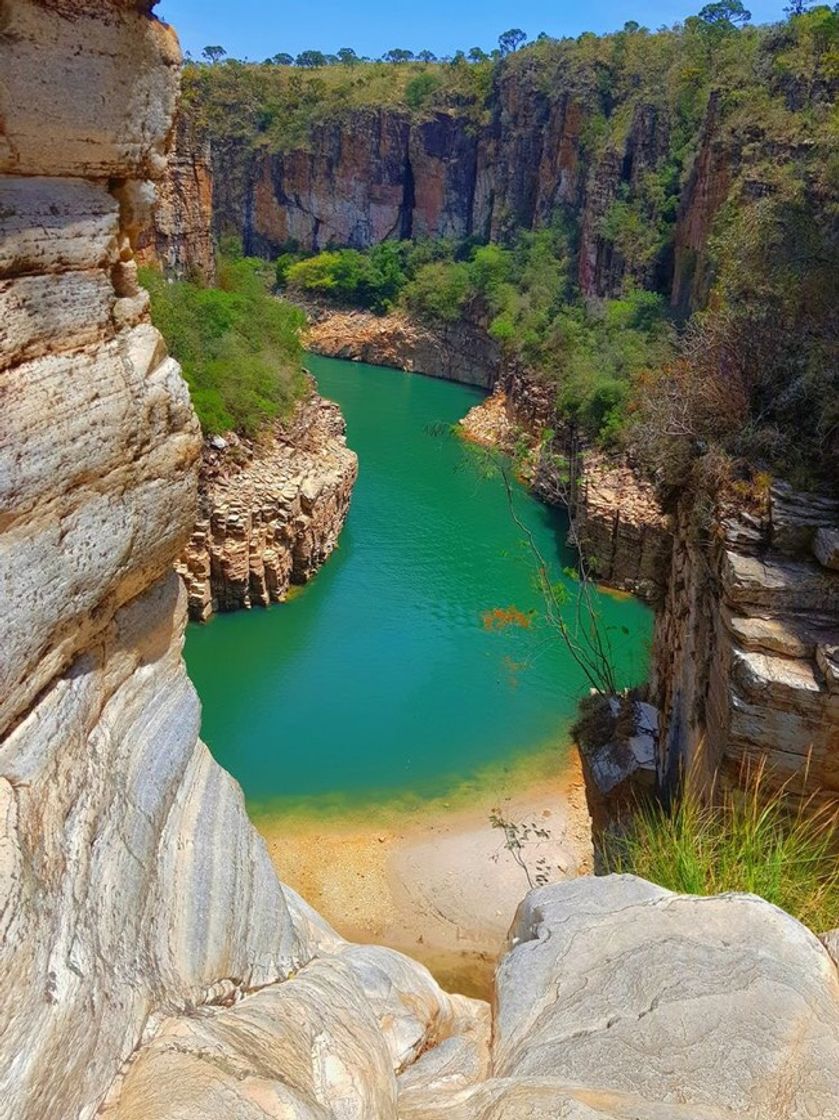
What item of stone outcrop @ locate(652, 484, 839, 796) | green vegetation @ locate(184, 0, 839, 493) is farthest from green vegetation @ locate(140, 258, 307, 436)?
stone outcrop @ locate(652, 484, 839, 796)

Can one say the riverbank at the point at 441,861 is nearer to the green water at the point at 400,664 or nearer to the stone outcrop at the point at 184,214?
the green water at the point at 400,664

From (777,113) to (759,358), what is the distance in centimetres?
1679

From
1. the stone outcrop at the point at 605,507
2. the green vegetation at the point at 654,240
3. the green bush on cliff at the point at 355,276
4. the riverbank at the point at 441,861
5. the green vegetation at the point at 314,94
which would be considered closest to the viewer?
the green vegetation at the point at 654,240

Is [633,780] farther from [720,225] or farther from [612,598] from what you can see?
[720,225]

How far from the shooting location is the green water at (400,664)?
11883 millimetres

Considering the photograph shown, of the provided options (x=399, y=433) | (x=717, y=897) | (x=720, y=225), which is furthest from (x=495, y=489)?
(x=717, y=897)

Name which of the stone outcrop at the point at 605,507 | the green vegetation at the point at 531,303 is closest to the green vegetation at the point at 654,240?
the green vegetation at the point at 531,303

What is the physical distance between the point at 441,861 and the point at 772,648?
5.43 m

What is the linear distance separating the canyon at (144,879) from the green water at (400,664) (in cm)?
759

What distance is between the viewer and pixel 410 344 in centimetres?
3847

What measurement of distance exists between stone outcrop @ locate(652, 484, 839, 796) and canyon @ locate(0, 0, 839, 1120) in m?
2.17

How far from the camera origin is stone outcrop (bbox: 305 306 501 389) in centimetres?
3606

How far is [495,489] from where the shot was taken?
22828 millimetres

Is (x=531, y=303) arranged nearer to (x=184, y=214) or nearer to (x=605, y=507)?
(x=184, y=214)
